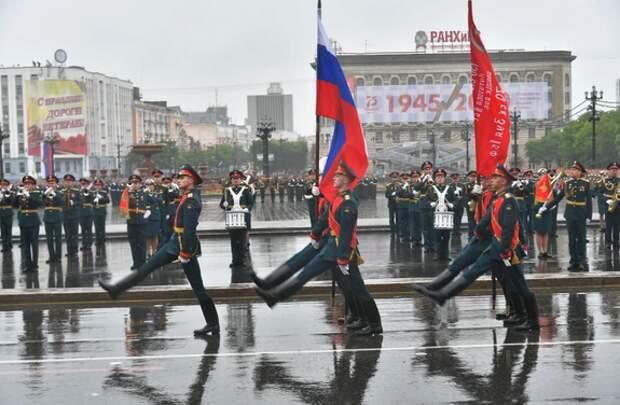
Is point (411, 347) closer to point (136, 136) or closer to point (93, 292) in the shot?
point (93, 292)

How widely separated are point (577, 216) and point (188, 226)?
7762 mm

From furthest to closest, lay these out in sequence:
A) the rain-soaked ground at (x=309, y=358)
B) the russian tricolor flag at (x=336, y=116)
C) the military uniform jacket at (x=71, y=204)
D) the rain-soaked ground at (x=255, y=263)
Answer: the military uniform jacket at (x=71, y=204)
the rain-soaked ground at (x=255, y=263)
the russian tricolor flag at (x=336, y=116)
the rain-soaked ground at (x=309, y=358)

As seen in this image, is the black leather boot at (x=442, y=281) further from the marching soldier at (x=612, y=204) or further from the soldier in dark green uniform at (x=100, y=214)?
the soldier in dark green uniform at (x=100, y=214)

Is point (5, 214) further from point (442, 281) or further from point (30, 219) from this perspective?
point (442, 281)

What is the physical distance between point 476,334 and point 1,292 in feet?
22.7

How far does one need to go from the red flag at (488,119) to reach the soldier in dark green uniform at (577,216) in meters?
4.41

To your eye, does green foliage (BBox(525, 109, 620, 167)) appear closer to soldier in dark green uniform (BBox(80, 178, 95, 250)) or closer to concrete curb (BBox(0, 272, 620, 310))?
soldier in dark green uniform (BBox(80, 178, 95, 250))

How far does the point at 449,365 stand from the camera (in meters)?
8.41

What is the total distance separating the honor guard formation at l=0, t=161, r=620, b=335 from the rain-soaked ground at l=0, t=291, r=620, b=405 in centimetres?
47

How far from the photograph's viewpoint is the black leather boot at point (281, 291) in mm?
10047

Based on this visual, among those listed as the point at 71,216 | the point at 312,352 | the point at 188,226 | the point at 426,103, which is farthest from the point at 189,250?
the point at 426,103

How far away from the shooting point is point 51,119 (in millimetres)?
124125

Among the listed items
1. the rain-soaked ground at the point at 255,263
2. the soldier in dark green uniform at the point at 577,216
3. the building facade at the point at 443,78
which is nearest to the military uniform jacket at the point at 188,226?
the rain-soaked ground at the point at 255,263

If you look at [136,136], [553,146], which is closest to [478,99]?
[553,146]
